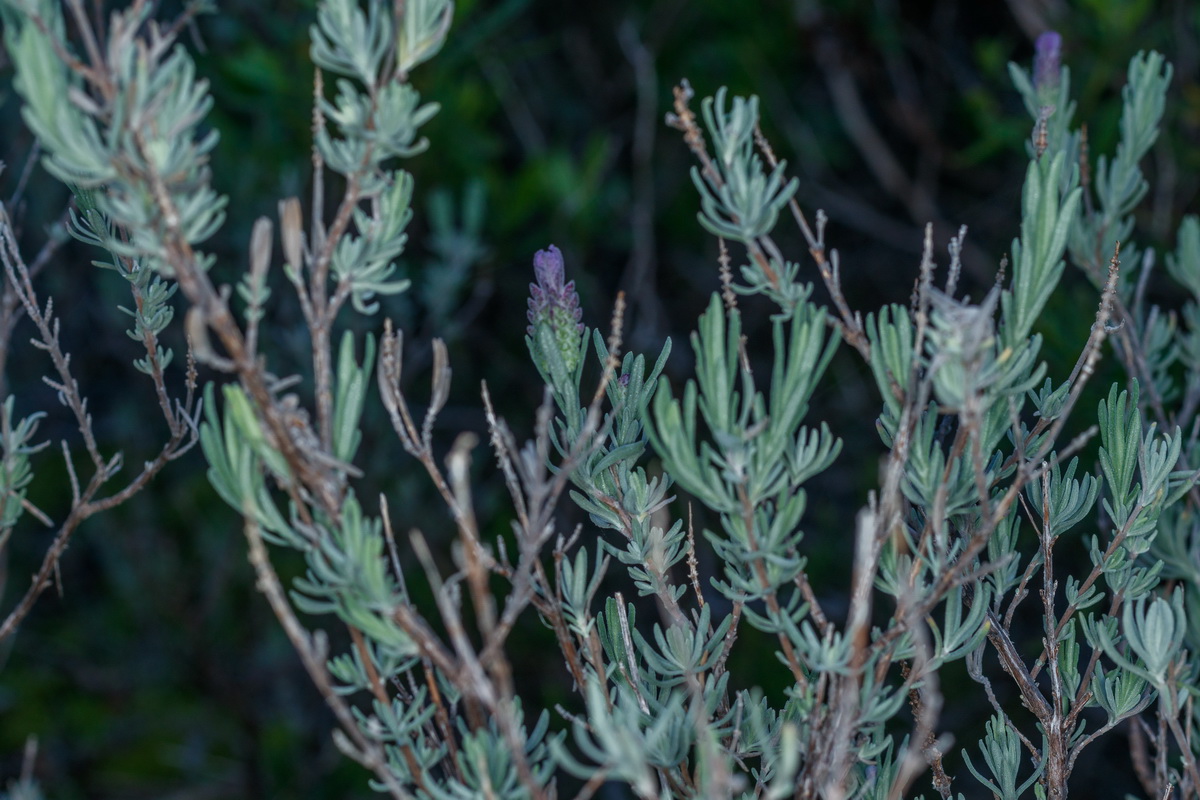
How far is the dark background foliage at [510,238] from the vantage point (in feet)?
7.24

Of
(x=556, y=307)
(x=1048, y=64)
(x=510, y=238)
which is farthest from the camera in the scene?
(x=510, y=238)

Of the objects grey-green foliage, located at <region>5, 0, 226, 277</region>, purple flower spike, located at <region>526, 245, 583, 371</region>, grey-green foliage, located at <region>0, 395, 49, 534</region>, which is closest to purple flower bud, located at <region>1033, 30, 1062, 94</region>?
purple flower spike, located at <region>526, 245, 583, 371</region>

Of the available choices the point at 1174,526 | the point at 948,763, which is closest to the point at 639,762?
the point at 1174,526

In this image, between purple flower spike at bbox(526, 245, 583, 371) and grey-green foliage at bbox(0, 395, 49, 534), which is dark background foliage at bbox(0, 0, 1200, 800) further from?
purple flower spike at bbox(526, 245, 583, 371)

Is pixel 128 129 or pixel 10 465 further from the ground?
pixel 128 129

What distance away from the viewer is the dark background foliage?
7.24 feet

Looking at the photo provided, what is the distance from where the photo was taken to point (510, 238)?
248 centimetres

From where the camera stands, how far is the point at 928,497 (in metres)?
0.83

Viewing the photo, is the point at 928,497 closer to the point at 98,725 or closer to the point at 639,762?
the point at 639,762

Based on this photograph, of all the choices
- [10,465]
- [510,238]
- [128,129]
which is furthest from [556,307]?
[510,238]

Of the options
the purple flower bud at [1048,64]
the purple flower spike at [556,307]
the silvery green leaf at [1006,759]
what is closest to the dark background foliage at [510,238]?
the purple flower bud at [1048,64]

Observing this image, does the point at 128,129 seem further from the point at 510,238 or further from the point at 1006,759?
the point at 510,238

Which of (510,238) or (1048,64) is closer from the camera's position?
(1048,64)

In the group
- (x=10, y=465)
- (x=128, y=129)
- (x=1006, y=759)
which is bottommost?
(x=1006, y=759)
